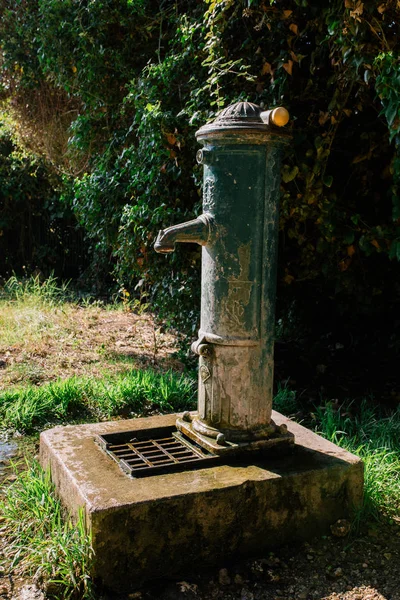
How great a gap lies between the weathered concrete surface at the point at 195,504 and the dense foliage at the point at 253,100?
154 centimetres

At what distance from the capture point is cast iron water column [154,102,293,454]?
2.92m

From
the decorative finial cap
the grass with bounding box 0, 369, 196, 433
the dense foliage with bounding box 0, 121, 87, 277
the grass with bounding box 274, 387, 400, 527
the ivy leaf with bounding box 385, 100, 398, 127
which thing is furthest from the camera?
the dense foliage with bounding box 0, 121, 87, 277

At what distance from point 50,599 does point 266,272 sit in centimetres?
161

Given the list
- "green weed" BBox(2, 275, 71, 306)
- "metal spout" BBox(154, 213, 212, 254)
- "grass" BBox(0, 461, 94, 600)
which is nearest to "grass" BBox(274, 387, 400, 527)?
"grass" BBox(0, 461, 94, 600)

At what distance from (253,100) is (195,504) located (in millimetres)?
2760

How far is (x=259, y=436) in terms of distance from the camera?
120 inches

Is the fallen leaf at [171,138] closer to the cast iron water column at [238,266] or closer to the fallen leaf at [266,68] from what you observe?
the fallen leaf at [266,68]

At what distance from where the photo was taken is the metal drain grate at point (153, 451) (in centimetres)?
286

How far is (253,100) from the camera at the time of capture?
435 centimetres

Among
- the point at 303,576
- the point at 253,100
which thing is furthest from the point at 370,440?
the point at 253,100

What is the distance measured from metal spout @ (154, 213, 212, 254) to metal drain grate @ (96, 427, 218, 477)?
94 cm

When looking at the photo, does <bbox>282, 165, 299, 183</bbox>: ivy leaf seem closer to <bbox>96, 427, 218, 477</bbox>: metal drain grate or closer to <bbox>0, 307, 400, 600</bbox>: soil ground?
<bbox>96, 427, 218, 477</bbox>: metal drain grate

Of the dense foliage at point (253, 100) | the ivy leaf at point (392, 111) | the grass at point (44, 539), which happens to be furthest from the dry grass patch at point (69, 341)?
the ivy leaf at point (392, 111)

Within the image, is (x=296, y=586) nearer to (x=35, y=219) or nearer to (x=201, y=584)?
(x=201, y=584)
